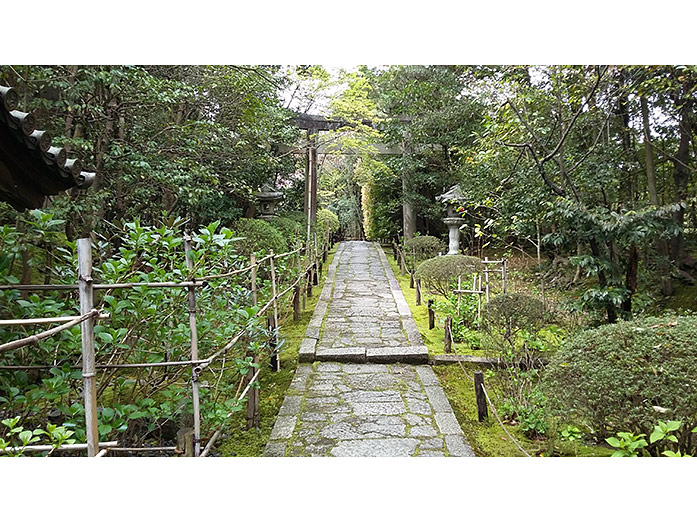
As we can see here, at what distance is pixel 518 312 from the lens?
380 centimetres

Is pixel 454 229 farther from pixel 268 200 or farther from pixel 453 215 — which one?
pixel 268 200

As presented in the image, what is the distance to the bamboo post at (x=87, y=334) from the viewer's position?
1705 millimetres

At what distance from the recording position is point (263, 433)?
9.99 feet

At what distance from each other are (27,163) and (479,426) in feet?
9.78

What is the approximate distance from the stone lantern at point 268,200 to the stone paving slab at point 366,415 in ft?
16.6

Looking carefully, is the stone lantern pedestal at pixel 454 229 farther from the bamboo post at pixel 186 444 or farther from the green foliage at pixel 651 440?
the bamboo post at pixel 186 444

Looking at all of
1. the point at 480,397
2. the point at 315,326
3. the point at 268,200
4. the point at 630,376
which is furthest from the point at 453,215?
the point at 630,376

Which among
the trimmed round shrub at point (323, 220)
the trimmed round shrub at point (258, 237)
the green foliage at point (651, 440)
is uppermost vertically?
the trimmed round shrub at point (323, 220)

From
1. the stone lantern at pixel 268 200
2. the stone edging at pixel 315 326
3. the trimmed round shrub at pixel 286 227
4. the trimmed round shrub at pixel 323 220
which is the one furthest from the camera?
the trimmed round shrub at pixel 323 220

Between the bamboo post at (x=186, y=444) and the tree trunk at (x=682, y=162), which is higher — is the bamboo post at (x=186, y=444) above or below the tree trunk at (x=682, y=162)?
below

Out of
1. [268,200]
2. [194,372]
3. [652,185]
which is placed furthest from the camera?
[268,200]

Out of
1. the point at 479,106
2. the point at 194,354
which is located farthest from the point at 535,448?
the point at 479,106

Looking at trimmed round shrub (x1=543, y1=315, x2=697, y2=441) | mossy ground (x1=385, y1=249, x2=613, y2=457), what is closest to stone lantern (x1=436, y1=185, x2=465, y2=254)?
mossy ground (x1=385, y1=249, x2=613, y2=457)

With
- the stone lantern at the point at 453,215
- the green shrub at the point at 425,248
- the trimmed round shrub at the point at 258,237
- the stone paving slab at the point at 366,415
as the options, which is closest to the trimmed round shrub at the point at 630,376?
the stone paving slab at the point at 366,415
